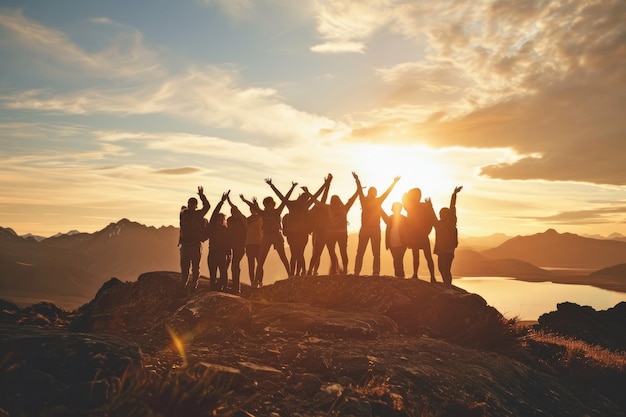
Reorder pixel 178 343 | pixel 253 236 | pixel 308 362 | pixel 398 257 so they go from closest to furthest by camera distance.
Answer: pixel 308 362
pixel 178 343
pixel 398 257
pixel 253 236

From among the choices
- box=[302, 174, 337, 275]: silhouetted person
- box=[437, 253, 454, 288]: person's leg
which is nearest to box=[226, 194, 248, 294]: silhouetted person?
box=[302, 174, 337, 275]: silhouetted person

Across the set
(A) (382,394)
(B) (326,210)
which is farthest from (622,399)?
(B) (326,210)

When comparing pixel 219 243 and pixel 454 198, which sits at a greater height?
pixel 454 198

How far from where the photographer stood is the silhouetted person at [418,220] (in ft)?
37.7

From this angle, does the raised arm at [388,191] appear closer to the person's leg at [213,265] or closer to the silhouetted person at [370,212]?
the silhouetted person at [370,212]

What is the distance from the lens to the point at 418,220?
37.9ft

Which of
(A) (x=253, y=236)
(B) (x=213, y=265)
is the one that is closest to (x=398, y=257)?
(A) (x=253, y=236)

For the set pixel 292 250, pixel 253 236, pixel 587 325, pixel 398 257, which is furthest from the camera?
pixel 587 325

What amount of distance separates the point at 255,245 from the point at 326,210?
2188 mm

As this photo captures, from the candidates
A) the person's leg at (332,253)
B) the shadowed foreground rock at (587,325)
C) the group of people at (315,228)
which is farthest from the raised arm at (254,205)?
the shadowed foreground rock at (587,325)

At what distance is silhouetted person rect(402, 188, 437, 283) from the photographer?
11.5 m

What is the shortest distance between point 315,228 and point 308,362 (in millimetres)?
5755

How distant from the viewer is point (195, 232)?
11.6 meters

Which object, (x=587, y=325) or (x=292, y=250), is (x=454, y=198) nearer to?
(x=292, y=250)
